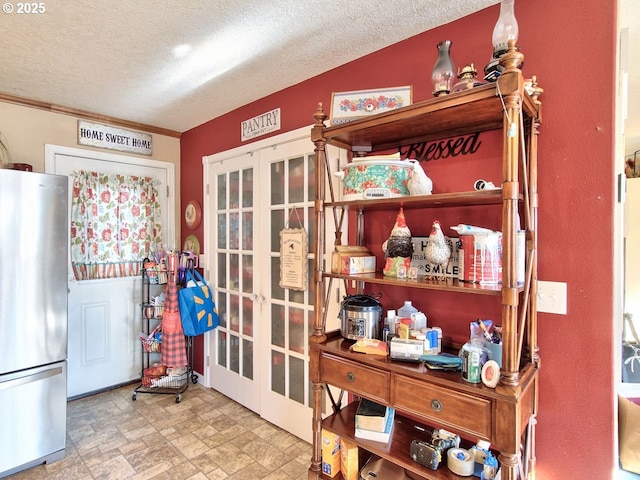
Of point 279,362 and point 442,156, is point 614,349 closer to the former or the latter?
point 442,156

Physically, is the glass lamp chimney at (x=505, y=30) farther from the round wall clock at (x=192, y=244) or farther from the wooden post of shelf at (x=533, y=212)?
the round wall clock at (x=192, y=244)

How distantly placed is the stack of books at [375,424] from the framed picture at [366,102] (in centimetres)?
139

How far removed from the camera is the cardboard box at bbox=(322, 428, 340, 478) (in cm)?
168

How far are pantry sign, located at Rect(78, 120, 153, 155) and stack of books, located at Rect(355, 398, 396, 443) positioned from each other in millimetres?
3110

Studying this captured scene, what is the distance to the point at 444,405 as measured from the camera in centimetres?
128

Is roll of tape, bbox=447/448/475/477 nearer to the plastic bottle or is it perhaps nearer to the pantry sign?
the plastic bottle

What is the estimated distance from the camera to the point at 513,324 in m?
1.13

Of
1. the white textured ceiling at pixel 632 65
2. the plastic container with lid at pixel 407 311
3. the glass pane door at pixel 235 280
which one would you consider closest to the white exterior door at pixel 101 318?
the glass pane door at pixel 235 280

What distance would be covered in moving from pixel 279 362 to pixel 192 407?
3.10 feet

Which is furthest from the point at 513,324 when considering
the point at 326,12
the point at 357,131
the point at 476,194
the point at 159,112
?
the point at 159,112

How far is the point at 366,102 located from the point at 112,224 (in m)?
2.69

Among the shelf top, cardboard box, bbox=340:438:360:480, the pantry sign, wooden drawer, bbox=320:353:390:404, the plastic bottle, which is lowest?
cardboard box, bbox=340:438:360:480

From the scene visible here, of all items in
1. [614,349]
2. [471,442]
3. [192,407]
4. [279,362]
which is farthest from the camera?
[192,407]

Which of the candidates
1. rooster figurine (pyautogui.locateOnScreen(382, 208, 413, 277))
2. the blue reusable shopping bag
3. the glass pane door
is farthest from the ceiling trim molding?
rooster figurine (pyautogui.locateOnScreen(382, 208, 413, 277))
